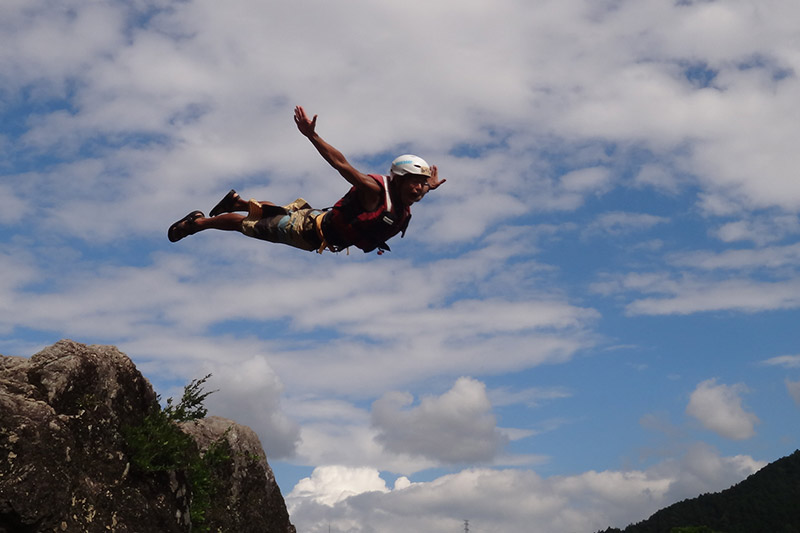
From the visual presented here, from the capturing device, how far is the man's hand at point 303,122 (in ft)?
36.7

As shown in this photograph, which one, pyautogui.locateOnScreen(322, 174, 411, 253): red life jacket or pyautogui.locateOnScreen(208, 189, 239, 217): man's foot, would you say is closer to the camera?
pyautogui.locateOnScreen(322, 174, 411, 253): red life jacket

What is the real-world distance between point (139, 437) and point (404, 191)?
18.2 feet

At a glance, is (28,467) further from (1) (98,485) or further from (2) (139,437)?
(2) (139,437)

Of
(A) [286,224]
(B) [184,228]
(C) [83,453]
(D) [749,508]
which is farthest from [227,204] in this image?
(D) [749,508]

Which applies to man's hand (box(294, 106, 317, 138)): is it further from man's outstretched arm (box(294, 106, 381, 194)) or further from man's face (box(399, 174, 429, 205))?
man's face (box(399, 174, 429, 205))

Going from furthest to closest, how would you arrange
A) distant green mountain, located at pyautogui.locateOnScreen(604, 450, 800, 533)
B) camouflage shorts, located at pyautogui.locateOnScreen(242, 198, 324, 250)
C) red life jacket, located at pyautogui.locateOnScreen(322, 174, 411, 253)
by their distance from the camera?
distant green mountain, located at pyautogui.locateOnScreen(604, 450, 800, 533) → camouflage shorts, located at pyautogui.locateOnScreen(242, 198, 324, 250) → red life jacket, located at pyautogui.locateOnScreen(322, 174, 411, 253)

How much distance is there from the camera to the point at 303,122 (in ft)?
36.7

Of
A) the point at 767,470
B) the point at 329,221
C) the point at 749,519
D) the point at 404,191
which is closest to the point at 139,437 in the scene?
the point at 329,221

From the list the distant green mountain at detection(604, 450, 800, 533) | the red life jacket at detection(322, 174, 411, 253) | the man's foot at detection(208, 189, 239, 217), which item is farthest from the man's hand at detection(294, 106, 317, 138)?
the distant green mountain at detection(604, 450, 800, 533)

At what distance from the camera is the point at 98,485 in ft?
34.4

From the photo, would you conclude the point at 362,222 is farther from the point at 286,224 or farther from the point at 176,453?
the point at 176,453

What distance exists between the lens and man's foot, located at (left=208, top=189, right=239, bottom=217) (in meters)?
14.5

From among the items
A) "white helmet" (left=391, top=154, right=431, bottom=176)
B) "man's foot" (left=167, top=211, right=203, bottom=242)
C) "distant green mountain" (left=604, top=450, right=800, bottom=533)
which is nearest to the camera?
"white helmet" (left=391, top=154, right=431, bottom=176)

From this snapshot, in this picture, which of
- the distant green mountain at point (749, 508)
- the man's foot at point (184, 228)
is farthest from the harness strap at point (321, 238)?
the distant green mountain at point (749, 508)
